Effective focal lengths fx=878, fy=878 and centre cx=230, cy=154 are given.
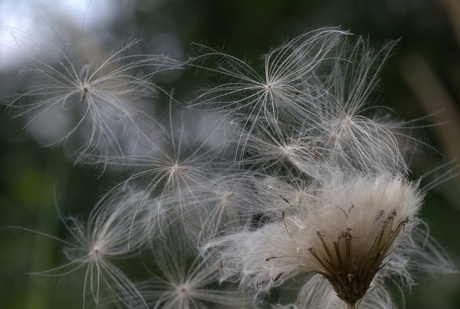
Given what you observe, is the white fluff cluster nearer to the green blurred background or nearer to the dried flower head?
the dried flower head

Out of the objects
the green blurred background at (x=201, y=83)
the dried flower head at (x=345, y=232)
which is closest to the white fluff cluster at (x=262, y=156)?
the dried flower head at (x=345, y=232)

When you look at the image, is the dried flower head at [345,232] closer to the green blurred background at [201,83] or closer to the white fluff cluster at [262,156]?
the white fluff cluster at [262,156]

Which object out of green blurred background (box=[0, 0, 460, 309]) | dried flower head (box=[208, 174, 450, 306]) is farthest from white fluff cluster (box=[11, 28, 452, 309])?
green blurred background (box=[0, 0, 460, 309])

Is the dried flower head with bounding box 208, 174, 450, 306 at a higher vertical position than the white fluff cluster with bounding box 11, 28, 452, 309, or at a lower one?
lower

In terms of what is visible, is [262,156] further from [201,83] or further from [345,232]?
[201,83]

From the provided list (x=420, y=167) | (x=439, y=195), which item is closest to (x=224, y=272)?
(x=420, y=167)

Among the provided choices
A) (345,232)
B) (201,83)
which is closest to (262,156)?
(345,232)

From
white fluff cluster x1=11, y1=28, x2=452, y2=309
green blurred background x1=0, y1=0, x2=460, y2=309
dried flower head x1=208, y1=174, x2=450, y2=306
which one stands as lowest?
dried flower head x1=208, y1=174, x2=450, y2=306

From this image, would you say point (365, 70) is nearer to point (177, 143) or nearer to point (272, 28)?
point (177, 143)
